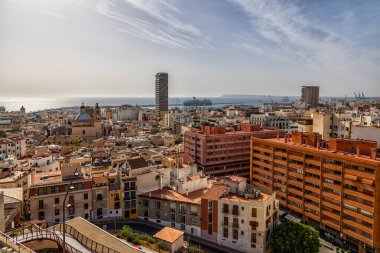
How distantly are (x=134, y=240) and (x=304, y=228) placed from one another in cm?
2481

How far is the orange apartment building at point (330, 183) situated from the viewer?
163ft

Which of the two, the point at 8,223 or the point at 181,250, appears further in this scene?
the point at 181,250

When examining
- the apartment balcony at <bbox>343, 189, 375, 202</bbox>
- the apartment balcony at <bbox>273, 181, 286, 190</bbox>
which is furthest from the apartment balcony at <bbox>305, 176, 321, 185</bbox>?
the apartment balcony at <bbox>273, 181, 286, 190</bbox>

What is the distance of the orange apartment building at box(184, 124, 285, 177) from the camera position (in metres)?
84.5

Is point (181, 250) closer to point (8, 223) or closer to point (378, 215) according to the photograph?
point (8, 223)

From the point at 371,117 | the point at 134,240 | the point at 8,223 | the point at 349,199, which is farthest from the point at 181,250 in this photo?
the point at 371,117

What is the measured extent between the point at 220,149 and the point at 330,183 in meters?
34.5

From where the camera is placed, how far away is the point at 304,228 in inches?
1811

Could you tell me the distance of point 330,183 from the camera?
56.2 m

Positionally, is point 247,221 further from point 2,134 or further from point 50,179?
point 2,134

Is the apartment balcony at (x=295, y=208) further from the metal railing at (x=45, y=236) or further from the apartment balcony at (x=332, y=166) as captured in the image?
the metal railing at (x=45, y=236)

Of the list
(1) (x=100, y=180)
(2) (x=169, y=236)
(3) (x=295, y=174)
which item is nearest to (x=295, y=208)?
(3) (x=295, y=174)

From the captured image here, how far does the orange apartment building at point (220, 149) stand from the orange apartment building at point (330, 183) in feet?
51.1

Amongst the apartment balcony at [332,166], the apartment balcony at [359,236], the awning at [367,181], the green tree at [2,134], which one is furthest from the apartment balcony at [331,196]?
the green tree at [2,134]
